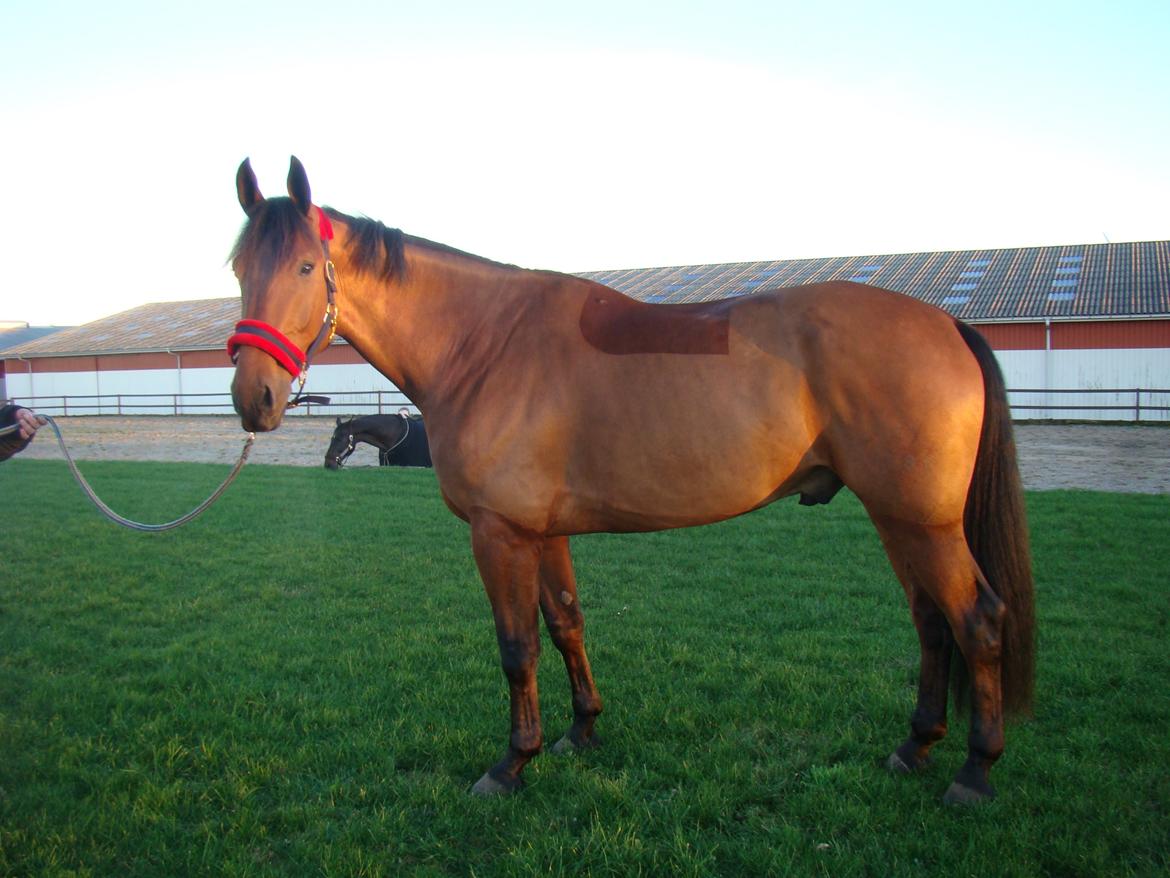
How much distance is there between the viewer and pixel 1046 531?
8195mm

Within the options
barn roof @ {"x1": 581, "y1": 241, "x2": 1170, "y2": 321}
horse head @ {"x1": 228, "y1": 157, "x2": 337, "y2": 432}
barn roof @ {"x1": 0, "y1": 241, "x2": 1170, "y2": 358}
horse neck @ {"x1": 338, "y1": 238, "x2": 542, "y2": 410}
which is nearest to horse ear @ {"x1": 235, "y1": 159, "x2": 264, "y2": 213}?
horse head @ {"x1": 228, "y1": 157, "x2": 337, "y2": 432}

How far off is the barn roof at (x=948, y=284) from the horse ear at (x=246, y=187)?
18819 mm

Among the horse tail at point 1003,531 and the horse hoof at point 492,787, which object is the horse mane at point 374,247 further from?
the horse tail at point 1003,531

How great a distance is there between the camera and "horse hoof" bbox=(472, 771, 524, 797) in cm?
333

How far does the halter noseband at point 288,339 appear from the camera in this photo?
3014 mm

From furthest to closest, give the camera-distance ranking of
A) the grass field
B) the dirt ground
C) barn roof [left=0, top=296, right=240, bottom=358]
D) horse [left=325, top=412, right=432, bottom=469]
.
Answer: barn roof [left=0, top=296, right=240, bottom=358], horse [left=325, top=412, right=432, bottom=469], the dirt ground, the grass field

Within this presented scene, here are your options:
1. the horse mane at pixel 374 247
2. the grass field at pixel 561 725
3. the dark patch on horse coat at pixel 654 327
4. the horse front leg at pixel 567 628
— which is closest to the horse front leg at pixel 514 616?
the grass field at pixel 561 725

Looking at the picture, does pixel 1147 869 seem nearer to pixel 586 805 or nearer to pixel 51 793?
pixel 586 805

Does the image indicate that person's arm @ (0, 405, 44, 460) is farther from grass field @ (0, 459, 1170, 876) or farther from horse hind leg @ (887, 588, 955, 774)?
horse hind leg @ (887, 588, 955, 774)

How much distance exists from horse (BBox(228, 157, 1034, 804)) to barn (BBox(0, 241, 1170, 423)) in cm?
2248

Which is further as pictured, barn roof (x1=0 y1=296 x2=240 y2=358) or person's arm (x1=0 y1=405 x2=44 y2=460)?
barn roof (x1=0 y1=296 x2=240 y2=358)

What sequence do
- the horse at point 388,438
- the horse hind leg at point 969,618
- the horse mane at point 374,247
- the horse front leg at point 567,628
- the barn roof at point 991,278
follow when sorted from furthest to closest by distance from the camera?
1. the barn roof at point 991,278
2. the horse at point 388,438
3. the horse front leg at point 567,628
4. the horse mane at point 374,247
5. the horse hind leg at point 969,618

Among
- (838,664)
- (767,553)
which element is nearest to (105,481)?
(767,553)

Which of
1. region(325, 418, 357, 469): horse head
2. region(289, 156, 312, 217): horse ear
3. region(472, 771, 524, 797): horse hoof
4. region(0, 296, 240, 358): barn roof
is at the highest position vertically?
region(0, 296, 240, 358): barn roof
